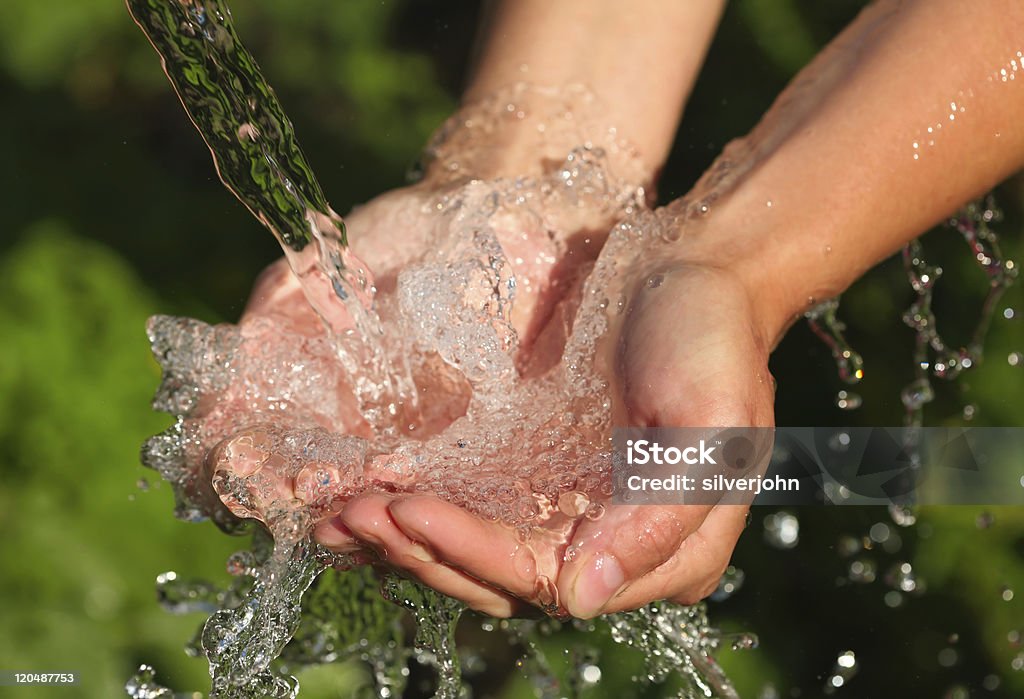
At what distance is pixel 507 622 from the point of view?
1.55 m

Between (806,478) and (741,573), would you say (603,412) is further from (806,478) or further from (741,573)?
(741,573)

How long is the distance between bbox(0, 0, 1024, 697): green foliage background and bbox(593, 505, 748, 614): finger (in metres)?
0.50

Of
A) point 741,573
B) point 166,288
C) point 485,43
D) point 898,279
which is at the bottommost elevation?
point 741,573

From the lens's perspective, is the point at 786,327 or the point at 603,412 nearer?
the point at 603,412

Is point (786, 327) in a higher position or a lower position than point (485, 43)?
lower

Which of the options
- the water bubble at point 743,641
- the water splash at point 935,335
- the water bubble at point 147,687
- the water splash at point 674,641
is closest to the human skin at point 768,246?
the water splash at point 674,641

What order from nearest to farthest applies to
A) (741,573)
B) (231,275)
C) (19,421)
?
(741,573), (19,421), (231,275)

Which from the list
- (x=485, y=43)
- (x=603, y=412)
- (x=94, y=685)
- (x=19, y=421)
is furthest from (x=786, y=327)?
(x=19, y=421)

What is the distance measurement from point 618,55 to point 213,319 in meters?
0.94

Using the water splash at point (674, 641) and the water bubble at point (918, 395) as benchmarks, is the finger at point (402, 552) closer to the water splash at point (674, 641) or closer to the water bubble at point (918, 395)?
the water splash at point (674, 641)

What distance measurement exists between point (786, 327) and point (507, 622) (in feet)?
2.02

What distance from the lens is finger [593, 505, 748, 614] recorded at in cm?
98

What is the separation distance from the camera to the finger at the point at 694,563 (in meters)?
0.98

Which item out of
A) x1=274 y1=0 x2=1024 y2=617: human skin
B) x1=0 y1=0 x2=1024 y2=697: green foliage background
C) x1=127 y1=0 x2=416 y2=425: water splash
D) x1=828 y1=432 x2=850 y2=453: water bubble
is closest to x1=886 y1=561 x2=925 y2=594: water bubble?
x1=0 y1=0 x2=1024 y2=697: green foliage background
